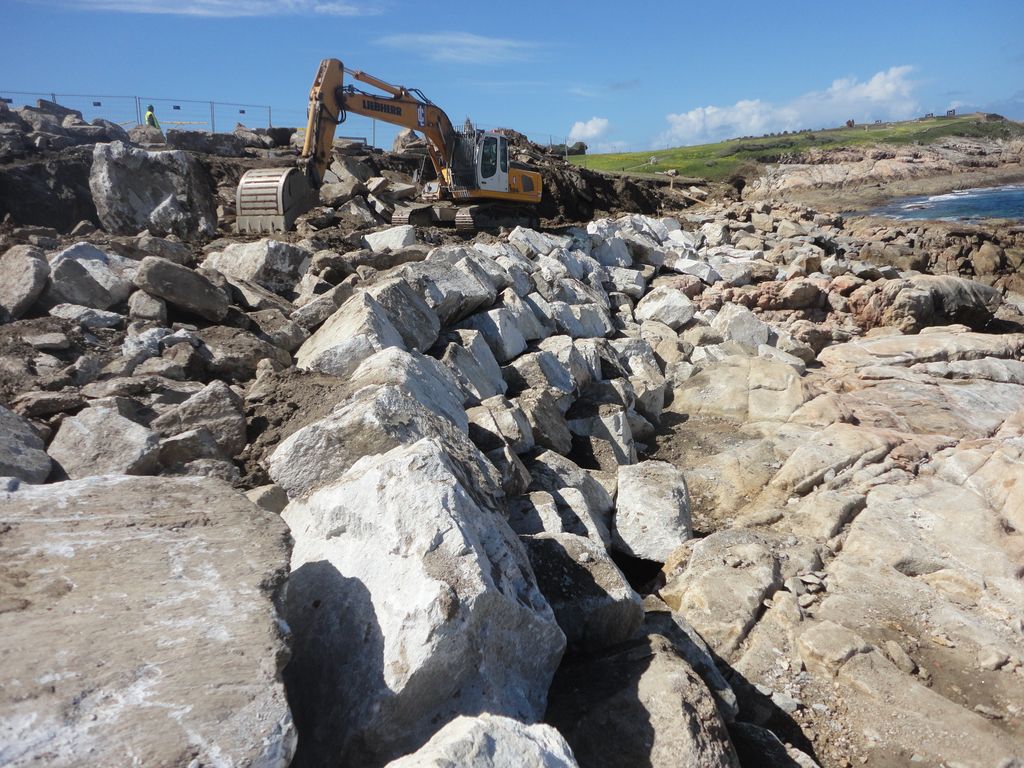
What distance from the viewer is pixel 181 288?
5.48 metres

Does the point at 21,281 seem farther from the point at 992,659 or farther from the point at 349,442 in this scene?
the point at 992,659

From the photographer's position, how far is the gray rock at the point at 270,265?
7.20 metres

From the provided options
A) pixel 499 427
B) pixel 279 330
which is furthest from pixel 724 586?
pixel 279 330

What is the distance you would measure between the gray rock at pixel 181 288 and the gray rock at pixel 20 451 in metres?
2.27

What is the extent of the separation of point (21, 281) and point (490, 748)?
210 inches

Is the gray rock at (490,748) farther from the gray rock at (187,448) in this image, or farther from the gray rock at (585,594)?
the gray rock at (187,448)

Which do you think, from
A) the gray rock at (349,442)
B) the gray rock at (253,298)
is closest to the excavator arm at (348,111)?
the gray rock at (253,298)

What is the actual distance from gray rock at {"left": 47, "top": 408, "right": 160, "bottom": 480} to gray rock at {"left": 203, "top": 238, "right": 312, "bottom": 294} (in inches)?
151

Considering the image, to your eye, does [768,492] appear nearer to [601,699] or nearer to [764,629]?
[764,629]

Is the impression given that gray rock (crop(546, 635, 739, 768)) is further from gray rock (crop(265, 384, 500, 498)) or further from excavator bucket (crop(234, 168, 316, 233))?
excavator bucket (crop(234, 168, 316, 233))

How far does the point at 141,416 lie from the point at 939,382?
25.9 ft

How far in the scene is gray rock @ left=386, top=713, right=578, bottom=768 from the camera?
1720 millimetres

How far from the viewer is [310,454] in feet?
10.8

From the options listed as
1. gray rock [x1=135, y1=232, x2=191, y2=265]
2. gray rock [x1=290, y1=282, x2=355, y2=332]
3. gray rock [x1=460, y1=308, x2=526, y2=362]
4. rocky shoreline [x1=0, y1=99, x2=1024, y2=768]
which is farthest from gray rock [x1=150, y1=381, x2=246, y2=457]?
gray rock [x1=135, y1=232, x2=191, y2=265]
